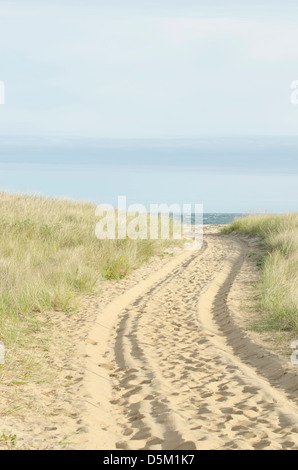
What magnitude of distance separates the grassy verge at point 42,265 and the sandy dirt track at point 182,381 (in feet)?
2.50

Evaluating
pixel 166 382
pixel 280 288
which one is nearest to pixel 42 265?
pixel 280 288

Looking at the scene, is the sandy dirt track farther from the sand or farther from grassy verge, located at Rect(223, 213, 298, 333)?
grassy verge, located at Rect(223, 213, 298, 333)

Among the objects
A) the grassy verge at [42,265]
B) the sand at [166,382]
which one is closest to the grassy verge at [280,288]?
the sand at [166,382]

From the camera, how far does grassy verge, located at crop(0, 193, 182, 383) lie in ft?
20.3

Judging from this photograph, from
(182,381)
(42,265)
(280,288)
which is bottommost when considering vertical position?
(182,381)

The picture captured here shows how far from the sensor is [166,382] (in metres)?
4.97

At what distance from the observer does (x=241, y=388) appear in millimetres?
4750

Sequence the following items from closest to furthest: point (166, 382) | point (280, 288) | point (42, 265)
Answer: point (166, 382), point (280, 288), point (42, 265)

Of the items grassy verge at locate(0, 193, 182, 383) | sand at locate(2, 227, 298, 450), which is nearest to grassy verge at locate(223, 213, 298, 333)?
sand at locate(2, 227, 298, 450)

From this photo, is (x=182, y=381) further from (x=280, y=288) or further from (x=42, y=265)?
(x=42, y=265)

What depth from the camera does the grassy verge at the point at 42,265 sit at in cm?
620

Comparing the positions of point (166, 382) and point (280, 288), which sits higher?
point (280, 288)

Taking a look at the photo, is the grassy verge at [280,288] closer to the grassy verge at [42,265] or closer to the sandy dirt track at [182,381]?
the sandy dirt track at [182,381]

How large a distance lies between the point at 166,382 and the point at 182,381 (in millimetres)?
175
